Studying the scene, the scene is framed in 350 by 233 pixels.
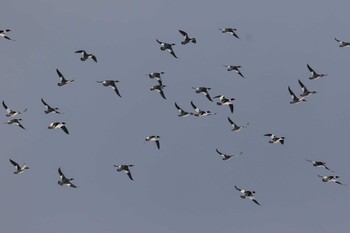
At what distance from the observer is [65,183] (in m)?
163

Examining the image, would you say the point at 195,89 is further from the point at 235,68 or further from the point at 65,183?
the point at 65,183

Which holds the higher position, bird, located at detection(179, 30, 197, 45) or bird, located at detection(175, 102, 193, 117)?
bird, located at detection(179, 30, 197, 45)

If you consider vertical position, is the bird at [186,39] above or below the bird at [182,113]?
above

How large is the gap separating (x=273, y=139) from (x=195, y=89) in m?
16.7

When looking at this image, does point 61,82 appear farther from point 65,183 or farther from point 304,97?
point 304,97

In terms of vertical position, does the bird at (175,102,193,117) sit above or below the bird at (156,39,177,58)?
below

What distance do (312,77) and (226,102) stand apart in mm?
13406

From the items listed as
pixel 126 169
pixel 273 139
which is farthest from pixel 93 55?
pixel 273 139

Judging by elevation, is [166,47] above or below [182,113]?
above

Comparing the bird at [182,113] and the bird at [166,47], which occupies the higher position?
the bird at [166,47]

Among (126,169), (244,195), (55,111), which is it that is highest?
(55,111)

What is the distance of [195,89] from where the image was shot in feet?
584

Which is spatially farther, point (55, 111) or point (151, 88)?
point (151, 88)

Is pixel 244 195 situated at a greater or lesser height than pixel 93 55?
lesser
